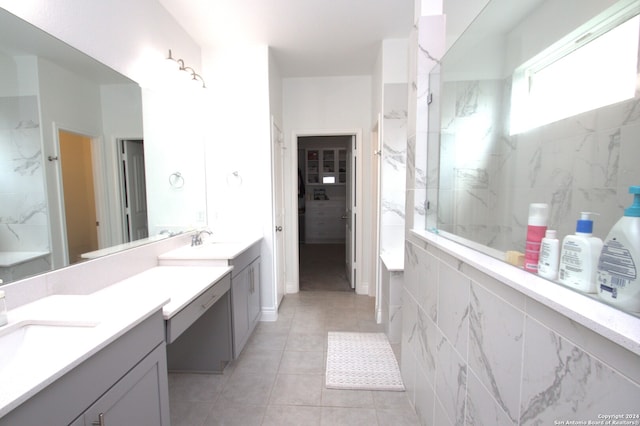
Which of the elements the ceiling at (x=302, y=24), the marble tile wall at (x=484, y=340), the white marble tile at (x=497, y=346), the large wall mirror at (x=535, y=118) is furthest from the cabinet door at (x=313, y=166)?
the white marble tile at (x=497, y=346)

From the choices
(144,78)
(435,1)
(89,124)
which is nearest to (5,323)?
(89,124)

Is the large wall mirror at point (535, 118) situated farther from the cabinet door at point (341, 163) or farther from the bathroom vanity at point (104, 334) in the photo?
the cabinet door at point (341, 163)

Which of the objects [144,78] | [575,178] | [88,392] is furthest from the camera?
[144,78]

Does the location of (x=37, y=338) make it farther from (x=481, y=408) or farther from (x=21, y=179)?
(x=481, y=408)

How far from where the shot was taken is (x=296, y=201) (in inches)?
130

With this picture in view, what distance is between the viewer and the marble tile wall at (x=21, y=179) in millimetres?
979

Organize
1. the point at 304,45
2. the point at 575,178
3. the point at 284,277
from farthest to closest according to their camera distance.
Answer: the point at 284,277 → the point at 304,45 → the point at 575,178

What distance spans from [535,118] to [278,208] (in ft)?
7.64

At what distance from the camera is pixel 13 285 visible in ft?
3.26

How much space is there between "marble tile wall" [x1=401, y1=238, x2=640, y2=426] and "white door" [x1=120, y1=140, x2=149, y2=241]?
180 centimetres

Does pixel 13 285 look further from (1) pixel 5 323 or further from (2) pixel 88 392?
(2) pixel 88 392

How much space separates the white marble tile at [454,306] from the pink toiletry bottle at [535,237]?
22 cm

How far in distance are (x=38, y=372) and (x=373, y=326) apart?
2.42m

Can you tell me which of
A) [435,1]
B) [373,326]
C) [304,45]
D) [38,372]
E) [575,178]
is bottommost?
[373,326]
